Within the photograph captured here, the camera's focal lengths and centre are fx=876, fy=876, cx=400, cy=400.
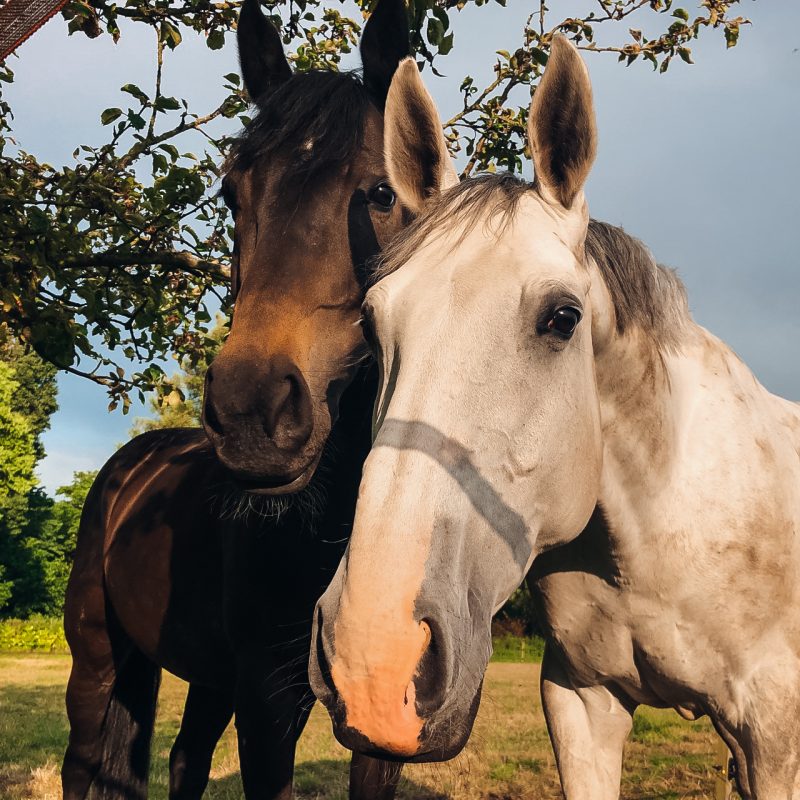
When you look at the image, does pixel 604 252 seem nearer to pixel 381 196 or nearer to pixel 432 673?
pixel 381 196

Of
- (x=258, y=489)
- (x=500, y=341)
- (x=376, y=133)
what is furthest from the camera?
(x=376, y=133)

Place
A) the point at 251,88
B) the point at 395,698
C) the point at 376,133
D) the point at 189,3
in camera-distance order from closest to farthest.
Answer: the point at 395,698 < the point at 376,133 < the point at 251,88 < the point at 189,3

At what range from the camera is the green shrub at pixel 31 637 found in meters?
26.4

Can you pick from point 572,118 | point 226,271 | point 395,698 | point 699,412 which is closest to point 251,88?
point 226,271

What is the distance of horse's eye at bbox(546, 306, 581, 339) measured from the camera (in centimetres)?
199

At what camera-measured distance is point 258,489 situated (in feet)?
8.23

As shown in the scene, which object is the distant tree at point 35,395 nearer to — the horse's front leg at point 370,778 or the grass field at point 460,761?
the grass field at point 460,761

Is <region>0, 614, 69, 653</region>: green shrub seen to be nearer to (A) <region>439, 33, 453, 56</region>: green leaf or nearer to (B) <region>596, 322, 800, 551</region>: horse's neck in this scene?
(A) <region>439, 33, 453, 56</region>: green leaf

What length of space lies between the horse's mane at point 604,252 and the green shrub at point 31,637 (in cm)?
2644

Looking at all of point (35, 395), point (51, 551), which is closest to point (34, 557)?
point (51, 551)

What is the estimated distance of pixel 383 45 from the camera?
132 inches

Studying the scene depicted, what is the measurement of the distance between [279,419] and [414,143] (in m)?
0.86

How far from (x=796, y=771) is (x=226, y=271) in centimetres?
371

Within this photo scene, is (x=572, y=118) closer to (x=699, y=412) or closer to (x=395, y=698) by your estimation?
(x=699, y=412)
